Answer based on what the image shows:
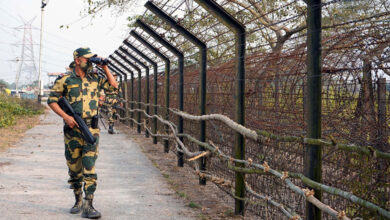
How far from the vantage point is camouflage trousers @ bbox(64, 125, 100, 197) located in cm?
477

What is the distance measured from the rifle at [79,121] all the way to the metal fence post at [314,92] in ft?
7.46

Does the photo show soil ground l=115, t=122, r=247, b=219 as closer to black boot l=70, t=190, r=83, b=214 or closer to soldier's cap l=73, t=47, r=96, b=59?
black boot l=70, t=190, r=83, b=214

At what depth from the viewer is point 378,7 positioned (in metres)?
3.16

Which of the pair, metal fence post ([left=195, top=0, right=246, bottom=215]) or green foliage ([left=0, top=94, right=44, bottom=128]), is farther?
green foliage ([left=0, top=94, right=44, bottom=128])

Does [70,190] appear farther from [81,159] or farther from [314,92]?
[314,92]

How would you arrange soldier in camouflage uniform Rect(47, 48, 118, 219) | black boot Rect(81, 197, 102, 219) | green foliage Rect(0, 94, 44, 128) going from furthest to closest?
green foliage Rect(0, 94, 44, 128)
soldier in camouflage uniform Rect(47, 48, 118, 219)
black boot Rect(81, 197, 102, 219)

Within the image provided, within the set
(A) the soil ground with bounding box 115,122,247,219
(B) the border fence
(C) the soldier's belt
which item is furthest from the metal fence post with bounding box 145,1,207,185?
(C) the soldier's belt

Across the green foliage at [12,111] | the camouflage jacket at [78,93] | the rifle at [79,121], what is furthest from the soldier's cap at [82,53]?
the green foliage at [12,111]

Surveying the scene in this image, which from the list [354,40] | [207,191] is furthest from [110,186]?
[354,40]

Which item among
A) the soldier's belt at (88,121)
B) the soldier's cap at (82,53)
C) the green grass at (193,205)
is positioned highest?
the soldier's cap at (82,53)

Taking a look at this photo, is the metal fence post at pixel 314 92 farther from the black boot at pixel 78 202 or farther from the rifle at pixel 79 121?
the black boot at pixel 78 202

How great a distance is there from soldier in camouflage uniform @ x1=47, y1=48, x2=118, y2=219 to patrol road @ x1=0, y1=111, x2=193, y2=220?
33 cm

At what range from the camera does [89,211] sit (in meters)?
4.66

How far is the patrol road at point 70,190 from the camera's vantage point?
4957mm
